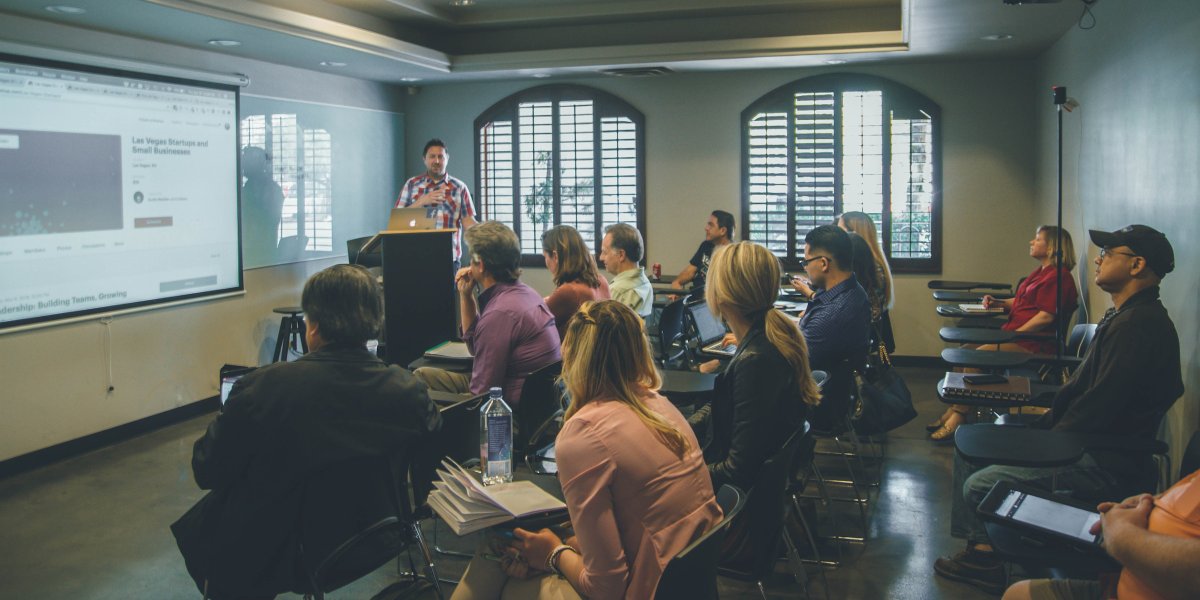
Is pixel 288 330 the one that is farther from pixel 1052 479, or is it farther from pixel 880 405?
pixel 1052 479

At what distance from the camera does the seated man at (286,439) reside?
7.97 feet

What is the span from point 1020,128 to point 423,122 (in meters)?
5.46

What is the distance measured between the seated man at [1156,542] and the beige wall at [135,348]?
5.39 meters

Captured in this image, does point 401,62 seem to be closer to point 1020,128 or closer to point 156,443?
point 156,443

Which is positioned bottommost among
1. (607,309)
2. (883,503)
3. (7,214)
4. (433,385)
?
(883,503)

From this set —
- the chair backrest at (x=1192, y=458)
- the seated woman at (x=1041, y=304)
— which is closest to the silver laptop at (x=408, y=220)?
the seated woman at (x=1041, y=304)

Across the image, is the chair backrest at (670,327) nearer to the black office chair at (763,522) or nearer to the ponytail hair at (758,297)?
the ponytail hair at (758,297)

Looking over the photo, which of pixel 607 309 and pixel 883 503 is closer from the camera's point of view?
pixel 607 309

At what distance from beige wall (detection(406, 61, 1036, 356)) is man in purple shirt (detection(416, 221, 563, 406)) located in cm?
466

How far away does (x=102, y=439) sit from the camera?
19.2ft

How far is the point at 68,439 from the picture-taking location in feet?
18.4

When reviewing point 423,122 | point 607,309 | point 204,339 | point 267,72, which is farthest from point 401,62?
point 607,309

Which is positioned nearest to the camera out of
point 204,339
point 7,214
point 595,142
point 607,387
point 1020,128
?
point 607,387

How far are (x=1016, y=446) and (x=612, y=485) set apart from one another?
154cm
